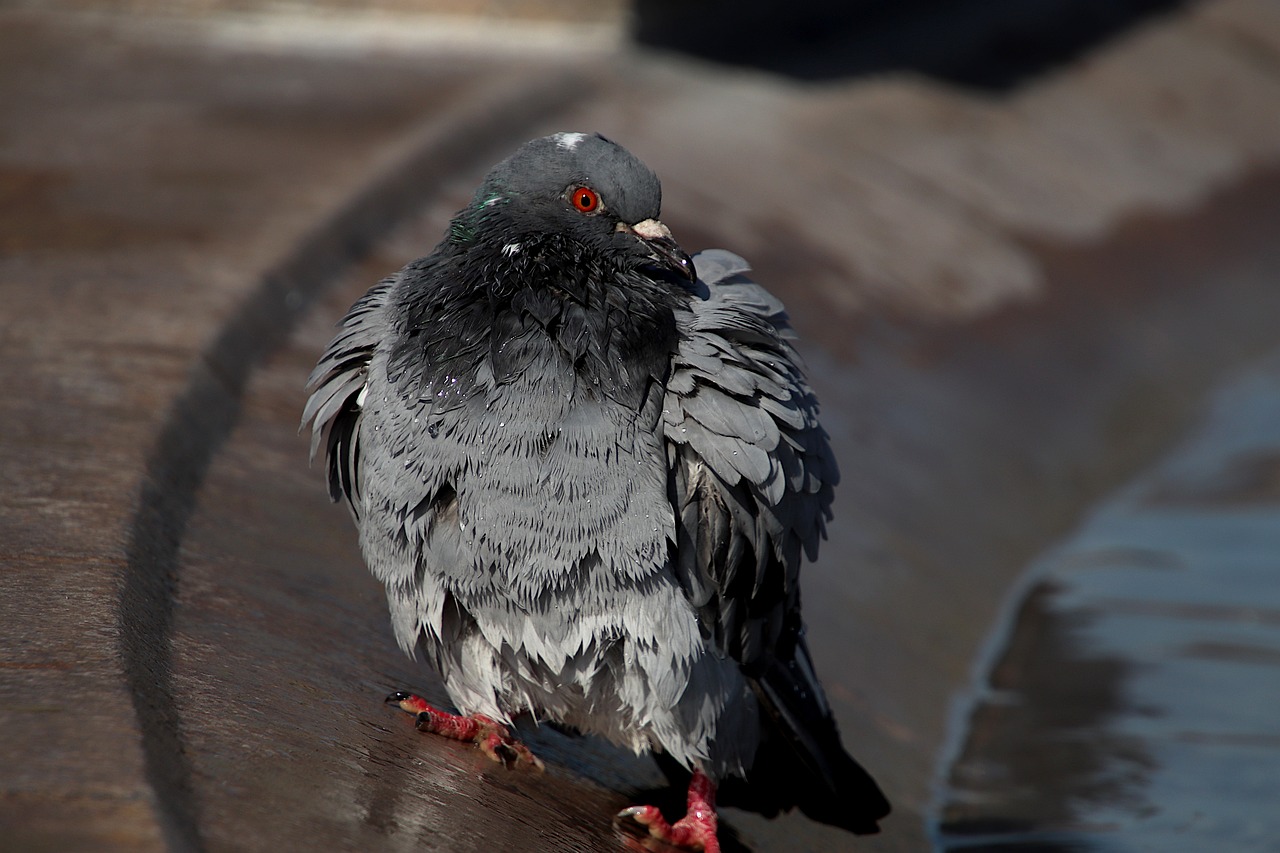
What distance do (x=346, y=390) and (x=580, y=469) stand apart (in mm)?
800

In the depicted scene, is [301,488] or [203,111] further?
[203,111]

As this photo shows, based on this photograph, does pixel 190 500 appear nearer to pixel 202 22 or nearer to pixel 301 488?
pixel 301 488

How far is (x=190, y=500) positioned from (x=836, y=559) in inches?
121

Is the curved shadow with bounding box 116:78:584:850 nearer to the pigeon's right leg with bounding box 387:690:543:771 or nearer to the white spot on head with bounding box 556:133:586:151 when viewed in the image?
the pigeon's right leg with bounding box 387:690:543:771

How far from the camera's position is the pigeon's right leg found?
432 cm

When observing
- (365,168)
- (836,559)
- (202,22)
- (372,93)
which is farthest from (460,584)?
(202,22)

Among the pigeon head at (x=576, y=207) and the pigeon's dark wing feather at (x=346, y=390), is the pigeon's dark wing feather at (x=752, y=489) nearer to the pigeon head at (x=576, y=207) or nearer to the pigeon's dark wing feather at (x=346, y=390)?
the pigeon head at (x=576, y=207)

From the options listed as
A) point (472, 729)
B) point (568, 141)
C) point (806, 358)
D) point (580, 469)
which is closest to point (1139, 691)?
point (806, 358)

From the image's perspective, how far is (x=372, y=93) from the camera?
405 inches

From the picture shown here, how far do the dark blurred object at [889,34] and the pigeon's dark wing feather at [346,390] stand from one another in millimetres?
8475

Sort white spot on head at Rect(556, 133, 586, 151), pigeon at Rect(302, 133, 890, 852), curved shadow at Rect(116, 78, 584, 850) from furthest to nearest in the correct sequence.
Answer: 1. white spot on head at Rect(556, 133, 586, 151)
2. pigeon at Rect(302, 133, 890, 852)
3. curved shadow at Rect(116, 78, 584, 850)

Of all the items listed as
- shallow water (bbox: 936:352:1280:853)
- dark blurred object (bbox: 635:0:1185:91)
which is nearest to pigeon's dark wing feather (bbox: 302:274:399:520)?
shallow water (bbox: 936:352:1280:853)

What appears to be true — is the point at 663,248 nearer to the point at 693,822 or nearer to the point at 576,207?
the point at 576,207

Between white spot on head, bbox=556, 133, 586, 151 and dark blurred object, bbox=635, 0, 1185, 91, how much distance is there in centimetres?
830
